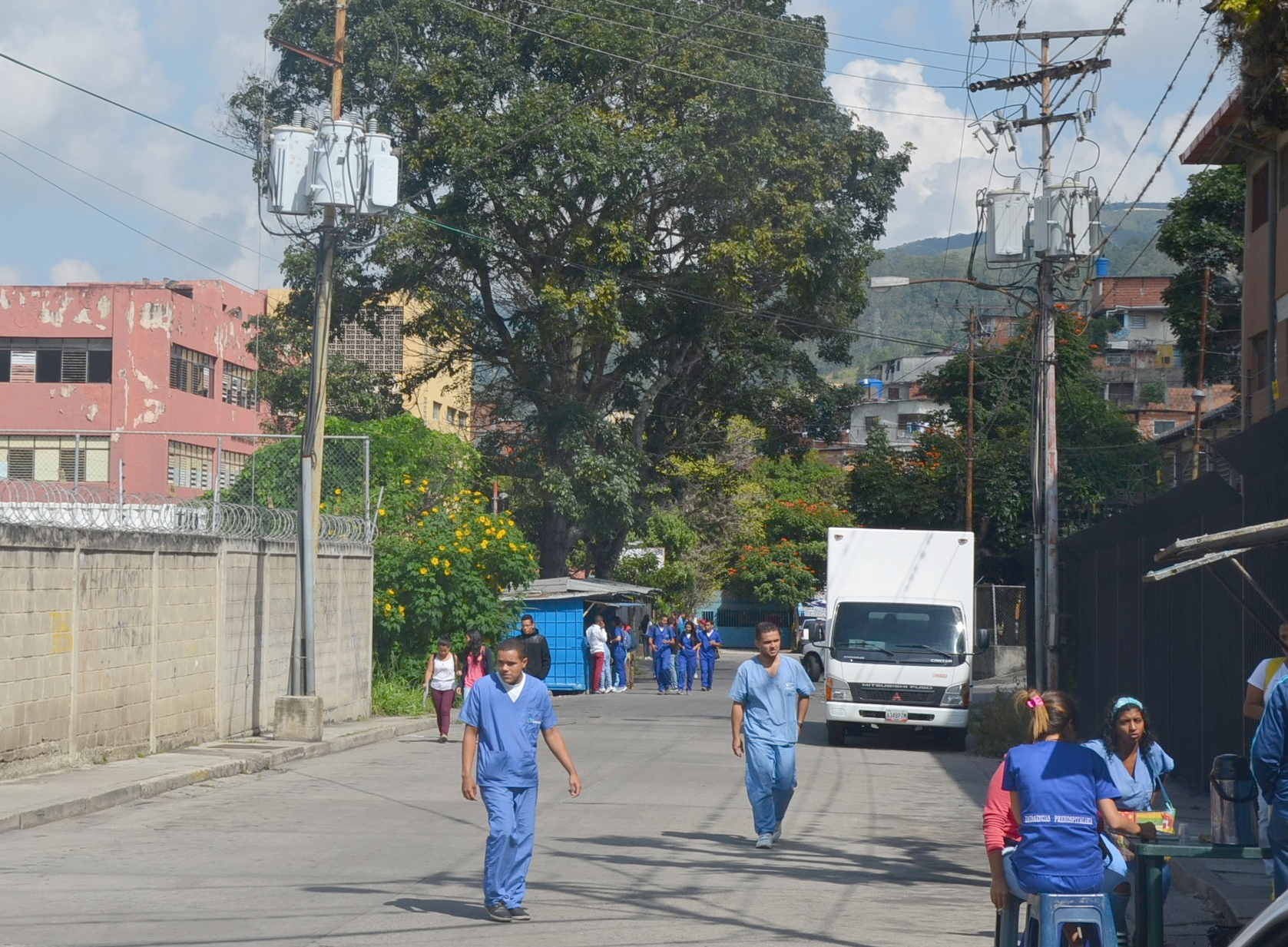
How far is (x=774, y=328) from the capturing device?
36031mm

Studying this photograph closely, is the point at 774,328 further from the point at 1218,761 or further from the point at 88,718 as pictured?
the point at 1218,761

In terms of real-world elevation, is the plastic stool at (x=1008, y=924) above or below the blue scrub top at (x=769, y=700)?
below

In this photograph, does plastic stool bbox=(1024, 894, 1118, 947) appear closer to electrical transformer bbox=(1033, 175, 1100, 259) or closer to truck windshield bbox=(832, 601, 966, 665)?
truck windshield bbox=(832, 601, 966, 665)

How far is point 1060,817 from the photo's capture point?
19.7ft

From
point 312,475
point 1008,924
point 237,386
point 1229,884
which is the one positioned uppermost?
point 237,386

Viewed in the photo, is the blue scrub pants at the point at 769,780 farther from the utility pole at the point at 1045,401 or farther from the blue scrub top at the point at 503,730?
the utility pole at the point at 1045,401

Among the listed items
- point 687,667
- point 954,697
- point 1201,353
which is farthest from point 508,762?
point 1201,353

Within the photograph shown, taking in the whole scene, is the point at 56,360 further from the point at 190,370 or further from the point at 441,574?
the point at 441,574

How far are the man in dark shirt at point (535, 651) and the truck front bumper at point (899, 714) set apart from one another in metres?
4.45

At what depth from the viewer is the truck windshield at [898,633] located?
2228 cm

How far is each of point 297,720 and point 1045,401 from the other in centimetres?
1178

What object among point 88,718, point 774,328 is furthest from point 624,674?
point 88,718

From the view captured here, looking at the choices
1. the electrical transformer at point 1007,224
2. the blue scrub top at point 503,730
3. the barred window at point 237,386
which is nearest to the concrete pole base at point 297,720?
the blue scrub top at point 503,730

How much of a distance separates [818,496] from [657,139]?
172 feet
